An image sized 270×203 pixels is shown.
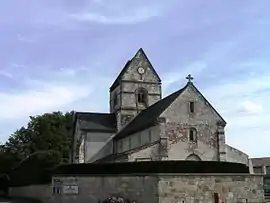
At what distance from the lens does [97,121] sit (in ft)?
170

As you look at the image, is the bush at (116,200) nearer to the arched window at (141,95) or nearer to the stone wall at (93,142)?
the stone wall at (93,142)

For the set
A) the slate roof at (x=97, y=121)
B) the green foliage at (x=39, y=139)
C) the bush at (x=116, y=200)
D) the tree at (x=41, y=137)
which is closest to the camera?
the bush at (x=116, y=200)

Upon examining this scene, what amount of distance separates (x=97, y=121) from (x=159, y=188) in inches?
1070

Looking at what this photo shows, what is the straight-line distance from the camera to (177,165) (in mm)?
27312

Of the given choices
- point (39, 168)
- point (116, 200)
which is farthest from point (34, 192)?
point (116, 200)

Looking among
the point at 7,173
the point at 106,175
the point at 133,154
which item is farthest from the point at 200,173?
the point at 7,173

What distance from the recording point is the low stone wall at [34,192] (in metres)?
32.1

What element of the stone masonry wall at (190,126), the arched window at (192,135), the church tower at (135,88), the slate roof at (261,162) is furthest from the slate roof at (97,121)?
the slate roof at (261,162)

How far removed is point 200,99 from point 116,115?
14752 millimetres

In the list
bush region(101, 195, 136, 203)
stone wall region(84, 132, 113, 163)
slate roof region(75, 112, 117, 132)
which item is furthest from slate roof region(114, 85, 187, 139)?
bush region(101, 195, 136, 203)

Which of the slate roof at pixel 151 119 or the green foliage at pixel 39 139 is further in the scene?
the green foliage at pixel 39 139

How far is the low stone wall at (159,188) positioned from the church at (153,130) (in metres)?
10.3

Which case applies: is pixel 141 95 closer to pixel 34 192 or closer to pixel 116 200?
pixel 34 192

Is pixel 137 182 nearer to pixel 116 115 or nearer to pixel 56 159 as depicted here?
pixel 56 159
